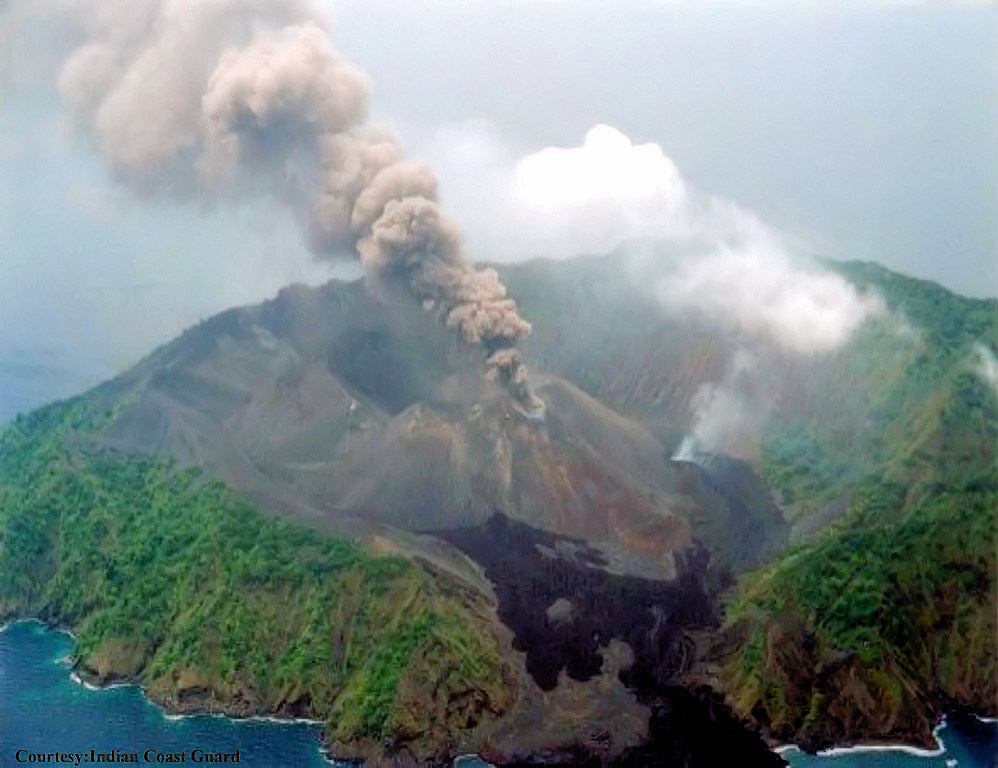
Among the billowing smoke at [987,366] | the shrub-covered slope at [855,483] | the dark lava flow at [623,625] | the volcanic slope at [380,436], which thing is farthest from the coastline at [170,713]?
A: the billowing smoke at [987,366]

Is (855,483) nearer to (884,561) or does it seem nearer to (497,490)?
(884,561)

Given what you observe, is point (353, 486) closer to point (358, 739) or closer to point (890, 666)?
point (358, 739)

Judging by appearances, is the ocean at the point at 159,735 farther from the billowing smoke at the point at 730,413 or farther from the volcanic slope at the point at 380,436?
the billowing smoke at the point at 730,413

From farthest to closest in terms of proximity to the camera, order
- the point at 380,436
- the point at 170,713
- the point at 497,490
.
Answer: the point at 380,436 → the point at 497,490 → the point at 170,713

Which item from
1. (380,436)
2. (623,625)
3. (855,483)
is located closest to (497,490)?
(380,436)

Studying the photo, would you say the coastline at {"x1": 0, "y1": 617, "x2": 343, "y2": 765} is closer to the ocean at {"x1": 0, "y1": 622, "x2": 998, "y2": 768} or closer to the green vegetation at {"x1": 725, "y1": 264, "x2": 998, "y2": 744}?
the ocean at {"x1": 0, "y1": 622, "x2": 998, "y2": 768}

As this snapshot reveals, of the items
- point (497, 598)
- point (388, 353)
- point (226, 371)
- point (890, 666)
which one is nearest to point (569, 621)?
point (497, 598)

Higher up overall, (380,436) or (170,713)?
(380,436)
